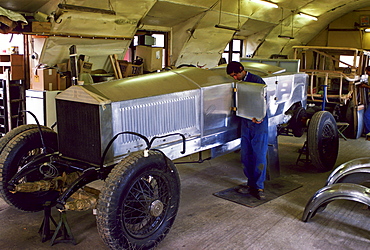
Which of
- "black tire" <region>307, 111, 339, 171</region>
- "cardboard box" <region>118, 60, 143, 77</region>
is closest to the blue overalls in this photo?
"black tire" <region>307, 111, 339, 171</region>

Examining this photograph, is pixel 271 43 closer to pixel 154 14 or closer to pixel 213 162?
pixel 154 14

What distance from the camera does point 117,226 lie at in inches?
112

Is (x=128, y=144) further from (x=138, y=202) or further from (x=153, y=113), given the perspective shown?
(x=138, y=202)

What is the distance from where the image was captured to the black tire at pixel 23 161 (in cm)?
357

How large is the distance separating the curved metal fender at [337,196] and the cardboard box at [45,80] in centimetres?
494

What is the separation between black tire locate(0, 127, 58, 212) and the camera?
357 cm

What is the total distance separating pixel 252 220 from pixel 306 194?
3.72 feet

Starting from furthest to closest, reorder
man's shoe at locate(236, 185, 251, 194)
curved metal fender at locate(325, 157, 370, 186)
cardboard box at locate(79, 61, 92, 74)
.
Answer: cardboard box at locate(79, 61, 92, 74), man's shoe at locate(236, 185, 251, 194), curved metal fender at locate(325, 157, 370, 186)

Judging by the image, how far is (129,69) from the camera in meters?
8.13

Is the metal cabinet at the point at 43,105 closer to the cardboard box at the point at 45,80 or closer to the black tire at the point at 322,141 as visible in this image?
the cardboard box at the point at 45,80

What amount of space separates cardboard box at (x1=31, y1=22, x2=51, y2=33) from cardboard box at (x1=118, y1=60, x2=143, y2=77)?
6.43ft

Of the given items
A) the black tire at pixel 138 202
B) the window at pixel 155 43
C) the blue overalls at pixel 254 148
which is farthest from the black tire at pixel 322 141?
the window at pixel 155 43

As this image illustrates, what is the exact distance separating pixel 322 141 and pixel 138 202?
3.35 metres

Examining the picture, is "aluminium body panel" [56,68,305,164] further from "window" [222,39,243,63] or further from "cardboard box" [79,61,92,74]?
"window" [222,39,243,63]
